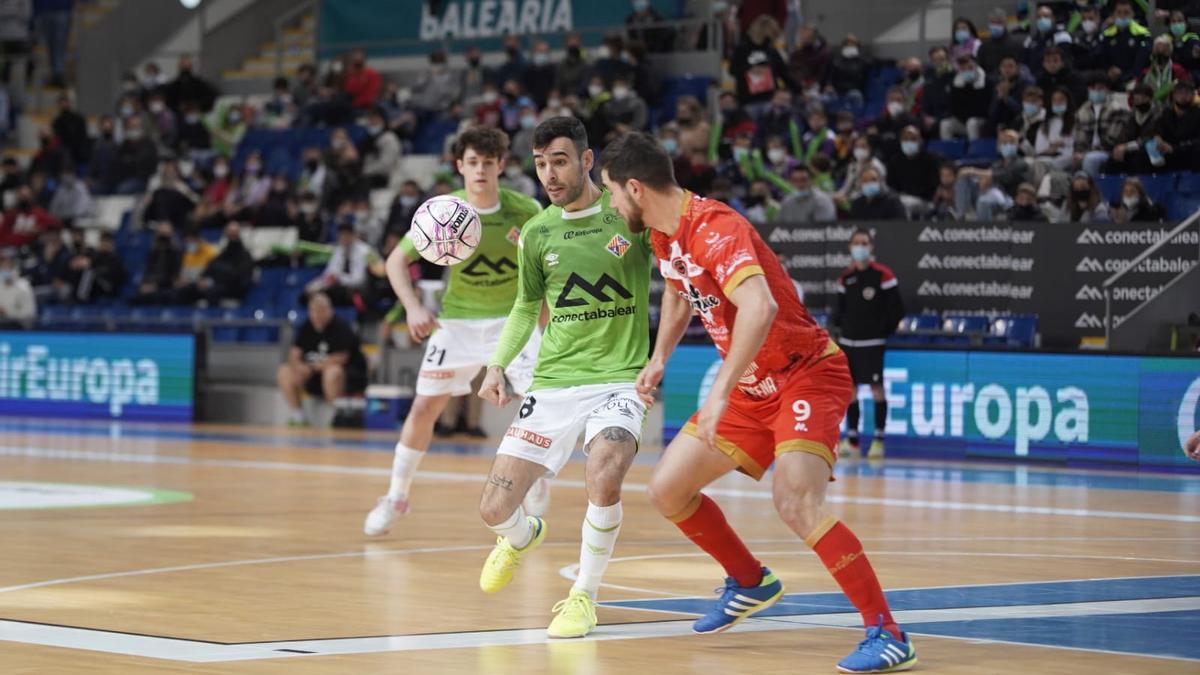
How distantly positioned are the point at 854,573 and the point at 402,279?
183 inches

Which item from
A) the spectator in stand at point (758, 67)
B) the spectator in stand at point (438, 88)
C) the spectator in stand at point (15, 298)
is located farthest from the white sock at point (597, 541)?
the spectator in stand at point (438, 88)

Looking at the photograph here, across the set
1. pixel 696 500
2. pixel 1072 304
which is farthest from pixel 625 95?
pixel 696 500

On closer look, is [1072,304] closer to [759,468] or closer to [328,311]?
[328,311]

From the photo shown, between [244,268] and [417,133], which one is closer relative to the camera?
[244,268]

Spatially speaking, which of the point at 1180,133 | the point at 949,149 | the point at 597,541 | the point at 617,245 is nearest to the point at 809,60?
the point at 949,149

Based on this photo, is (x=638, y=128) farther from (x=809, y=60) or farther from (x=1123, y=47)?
(x=1123, y=47)

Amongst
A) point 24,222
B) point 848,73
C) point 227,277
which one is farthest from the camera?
point 24,222

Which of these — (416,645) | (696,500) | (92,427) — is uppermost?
(696,500)

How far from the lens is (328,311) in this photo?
22.5m

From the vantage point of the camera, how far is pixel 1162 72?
18938mm

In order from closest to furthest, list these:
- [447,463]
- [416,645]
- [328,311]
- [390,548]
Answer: [416,645] → [390,548] → [447,463] → [328,311]

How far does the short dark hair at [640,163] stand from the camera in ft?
22.5

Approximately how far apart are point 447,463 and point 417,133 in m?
10.9

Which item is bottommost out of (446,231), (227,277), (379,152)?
(227,277)
